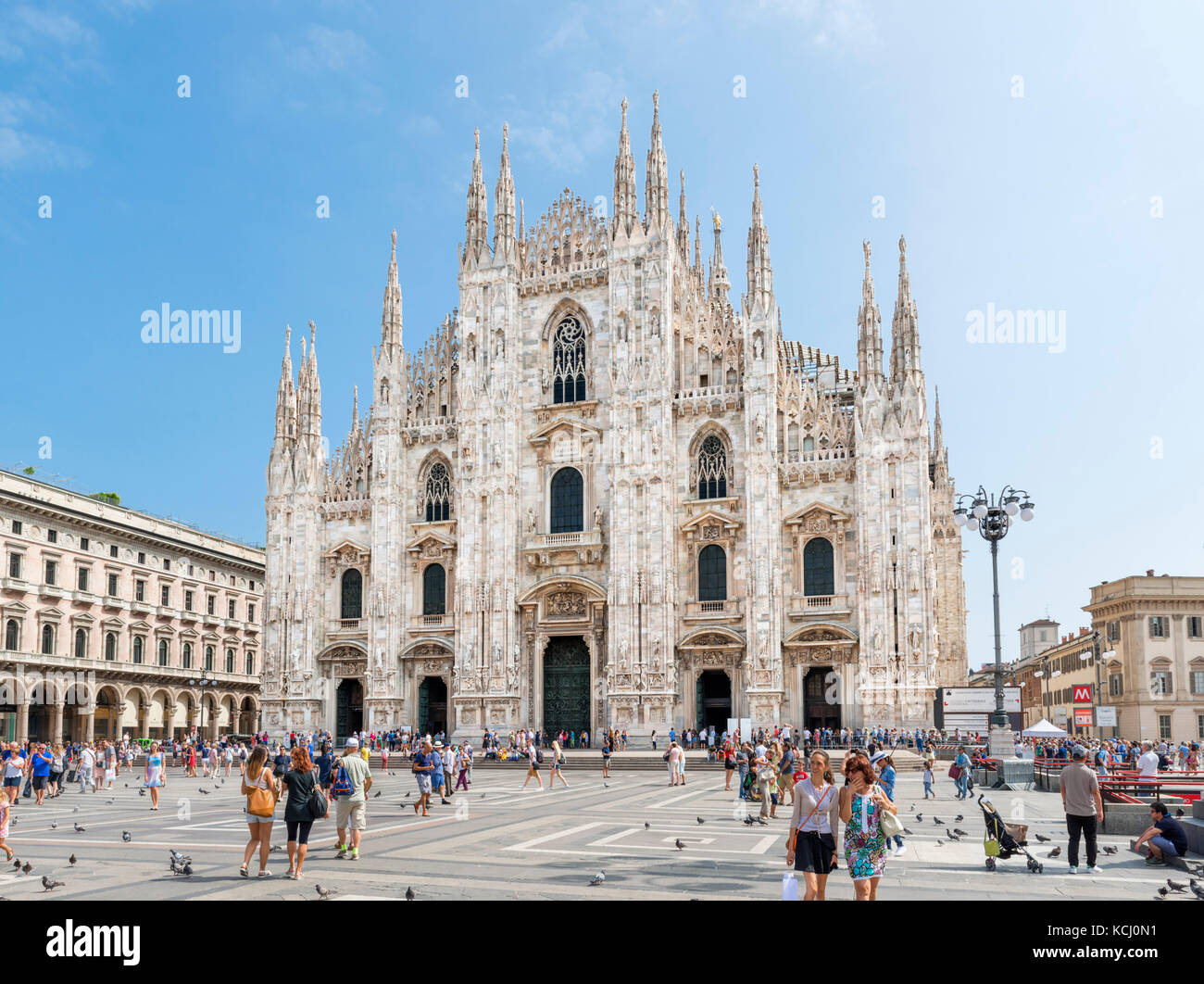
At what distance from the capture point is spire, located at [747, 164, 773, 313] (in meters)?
45.0

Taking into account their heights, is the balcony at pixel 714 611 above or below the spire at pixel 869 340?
below

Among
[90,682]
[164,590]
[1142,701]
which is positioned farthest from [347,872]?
[1142,701]

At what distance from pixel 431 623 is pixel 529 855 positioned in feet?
115

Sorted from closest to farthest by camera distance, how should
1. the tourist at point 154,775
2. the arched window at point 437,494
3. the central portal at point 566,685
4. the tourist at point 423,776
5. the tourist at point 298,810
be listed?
the tourist at point 298,810, the tourist at point 423,776, the tourist at point 154,775, the central portal at point 566,685, the arched window at point 437,494

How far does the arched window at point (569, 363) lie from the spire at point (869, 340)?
11.8 metres

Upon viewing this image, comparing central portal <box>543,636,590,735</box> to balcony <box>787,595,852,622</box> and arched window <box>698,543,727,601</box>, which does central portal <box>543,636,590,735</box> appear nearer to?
arched window <box>698,543,727,601</box>

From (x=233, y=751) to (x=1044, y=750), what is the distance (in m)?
28.3

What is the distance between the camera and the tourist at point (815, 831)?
9.85 meters

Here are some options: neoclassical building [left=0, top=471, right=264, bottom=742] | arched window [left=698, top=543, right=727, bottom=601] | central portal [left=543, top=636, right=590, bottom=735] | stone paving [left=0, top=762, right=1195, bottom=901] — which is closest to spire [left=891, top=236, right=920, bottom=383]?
arched window [left=698, top=543, right=727, bottom=601]

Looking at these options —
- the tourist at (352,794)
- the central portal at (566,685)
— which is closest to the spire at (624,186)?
the central portal at (566,685)

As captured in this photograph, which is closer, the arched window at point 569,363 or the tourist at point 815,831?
the tourist at point 815,831

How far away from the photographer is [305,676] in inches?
1964

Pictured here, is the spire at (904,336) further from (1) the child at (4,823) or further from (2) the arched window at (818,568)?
(1) the child at (4,823)

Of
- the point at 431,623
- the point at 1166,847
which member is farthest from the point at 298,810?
the point at 431,623
